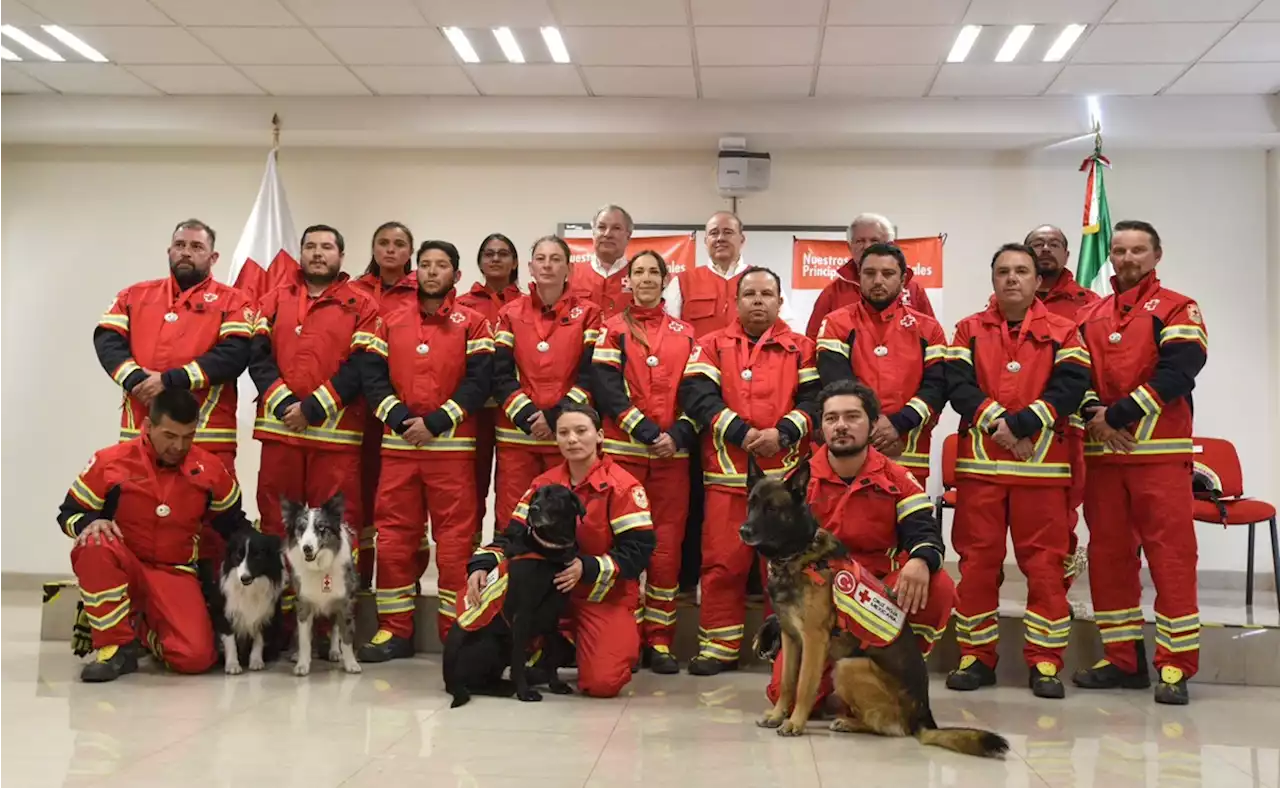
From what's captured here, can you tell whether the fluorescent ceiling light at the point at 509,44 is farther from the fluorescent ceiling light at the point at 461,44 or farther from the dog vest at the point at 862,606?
the dog vest at the point at 862,606

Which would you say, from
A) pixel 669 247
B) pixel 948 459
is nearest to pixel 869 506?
pixel 948 459

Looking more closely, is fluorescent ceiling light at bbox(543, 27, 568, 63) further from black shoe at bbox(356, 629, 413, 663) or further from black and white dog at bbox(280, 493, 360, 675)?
black shoe at bbox(356, 629, 413, 663)

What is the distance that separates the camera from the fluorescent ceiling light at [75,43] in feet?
20.2

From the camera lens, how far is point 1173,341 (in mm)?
3998

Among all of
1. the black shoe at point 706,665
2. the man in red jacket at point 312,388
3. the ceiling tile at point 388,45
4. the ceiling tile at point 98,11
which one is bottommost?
the black shoe at point 706,665

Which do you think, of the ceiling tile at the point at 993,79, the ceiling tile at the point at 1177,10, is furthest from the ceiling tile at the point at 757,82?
the ceiling tile at the point at 1177,10

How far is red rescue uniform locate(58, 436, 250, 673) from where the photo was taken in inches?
160

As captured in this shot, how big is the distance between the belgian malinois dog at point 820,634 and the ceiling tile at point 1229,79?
497cm

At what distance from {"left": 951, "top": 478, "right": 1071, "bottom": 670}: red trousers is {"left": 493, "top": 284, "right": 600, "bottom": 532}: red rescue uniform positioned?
5.80 feet

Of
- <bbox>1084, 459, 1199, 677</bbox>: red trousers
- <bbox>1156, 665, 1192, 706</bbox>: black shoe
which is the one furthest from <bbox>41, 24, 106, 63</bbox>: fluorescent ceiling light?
<bbox>1156, 665, 1192, 706</bbox>: black shoe

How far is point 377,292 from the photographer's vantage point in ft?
16.2

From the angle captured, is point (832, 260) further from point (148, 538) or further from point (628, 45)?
point (148, 538)

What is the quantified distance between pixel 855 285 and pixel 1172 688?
2.22 m

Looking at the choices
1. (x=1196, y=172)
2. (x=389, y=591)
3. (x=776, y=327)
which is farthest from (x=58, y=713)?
(x=1196, y=172)
